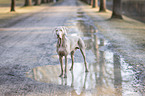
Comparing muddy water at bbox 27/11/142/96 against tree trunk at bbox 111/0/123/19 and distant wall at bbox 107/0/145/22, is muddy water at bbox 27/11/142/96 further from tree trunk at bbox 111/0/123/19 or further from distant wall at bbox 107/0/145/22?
distant wall at bbox 107/0/145/22

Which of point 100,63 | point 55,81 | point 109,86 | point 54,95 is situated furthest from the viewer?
point 100,63

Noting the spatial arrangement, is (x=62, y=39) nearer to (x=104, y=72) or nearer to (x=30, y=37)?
(x=104, y=72)

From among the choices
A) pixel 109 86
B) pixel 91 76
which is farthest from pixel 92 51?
pixel 109 86

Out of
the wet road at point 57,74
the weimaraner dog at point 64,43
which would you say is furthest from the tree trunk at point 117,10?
the weimaraner dog at point 64,43

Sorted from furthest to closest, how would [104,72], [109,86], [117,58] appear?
1. [117,58]
2. [104,72]
3. [109,86]

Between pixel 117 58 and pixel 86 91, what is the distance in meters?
3.90

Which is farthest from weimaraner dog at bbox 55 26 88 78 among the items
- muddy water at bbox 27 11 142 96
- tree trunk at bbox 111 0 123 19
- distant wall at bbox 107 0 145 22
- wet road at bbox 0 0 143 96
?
distant wall at bbox 107 0 145 22

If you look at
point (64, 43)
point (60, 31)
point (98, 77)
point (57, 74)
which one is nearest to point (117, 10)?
point (57, 74)

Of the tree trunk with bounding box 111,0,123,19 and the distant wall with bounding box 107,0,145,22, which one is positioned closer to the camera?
the tree trunk with bounding box 111,0,123,19

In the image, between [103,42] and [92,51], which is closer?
[92,51]

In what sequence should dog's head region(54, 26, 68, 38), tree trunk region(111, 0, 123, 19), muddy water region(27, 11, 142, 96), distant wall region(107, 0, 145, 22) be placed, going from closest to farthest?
muddy water region(27, 11, 142, 96) < dog's head region(54, 26, 68, 38) < tree trunk region(111, 0, 123, 19) < distant wall region(107, 0, 145, 22)

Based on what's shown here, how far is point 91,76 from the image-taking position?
8281mm

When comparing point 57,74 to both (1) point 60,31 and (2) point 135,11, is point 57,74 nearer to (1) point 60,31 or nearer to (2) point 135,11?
(1) point 60,31

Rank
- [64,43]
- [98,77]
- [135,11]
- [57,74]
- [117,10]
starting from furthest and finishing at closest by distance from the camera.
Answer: [135,11]
[117,10]
[57,74]
[98,77]
[64,43]
